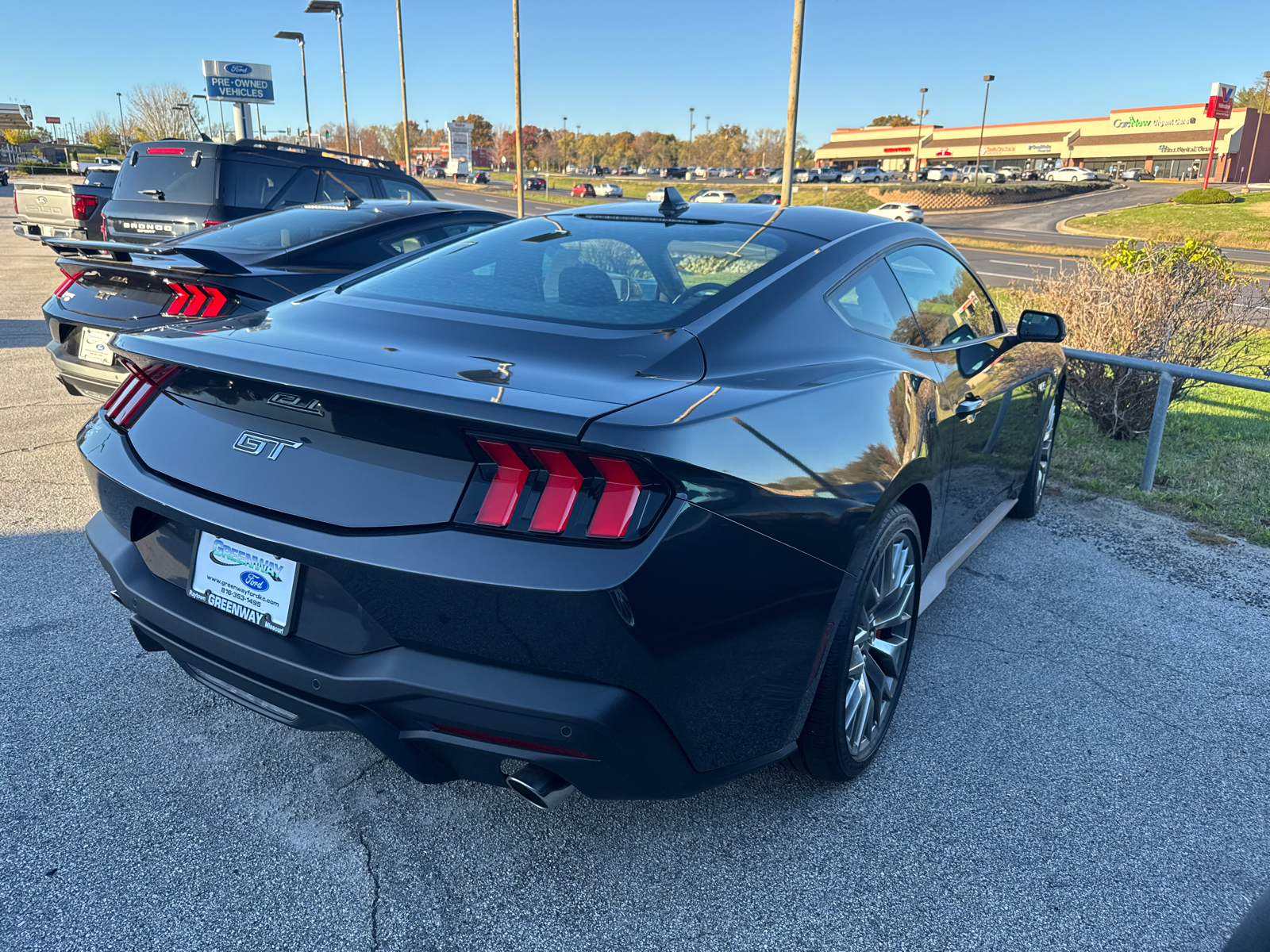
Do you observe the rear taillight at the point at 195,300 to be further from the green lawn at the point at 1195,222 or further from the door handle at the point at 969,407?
the green lawn at the point at 1195,222

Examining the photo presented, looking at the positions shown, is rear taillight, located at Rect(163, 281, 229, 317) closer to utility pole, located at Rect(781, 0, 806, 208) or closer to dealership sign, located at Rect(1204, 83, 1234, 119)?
A: utility pole, located at Rect(781, 0, 806, 208)

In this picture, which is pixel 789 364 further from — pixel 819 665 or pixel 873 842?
pixel 873 842

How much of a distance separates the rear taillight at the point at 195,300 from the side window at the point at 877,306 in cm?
321

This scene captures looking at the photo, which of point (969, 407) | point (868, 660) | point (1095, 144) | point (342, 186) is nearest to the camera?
point (868, 660)

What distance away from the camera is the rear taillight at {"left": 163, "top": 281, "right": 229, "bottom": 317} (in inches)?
173

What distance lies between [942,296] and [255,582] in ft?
9.12

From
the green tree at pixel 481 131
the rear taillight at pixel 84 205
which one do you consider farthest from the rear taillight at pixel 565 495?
the green tree at pixel 481 131

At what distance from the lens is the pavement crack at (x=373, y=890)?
202cm

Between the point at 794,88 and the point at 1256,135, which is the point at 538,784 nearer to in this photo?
the point at 794,88

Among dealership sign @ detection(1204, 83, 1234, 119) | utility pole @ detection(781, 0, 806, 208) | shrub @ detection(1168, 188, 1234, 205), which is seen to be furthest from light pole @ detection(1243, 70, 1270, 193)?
utility pole @ detection(781, 0, 806, 208)

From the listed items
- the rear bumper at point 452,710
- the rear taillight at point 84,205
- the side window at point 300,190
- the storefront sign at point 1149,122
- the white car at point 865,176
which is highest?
the storefront sign at point 1149,122

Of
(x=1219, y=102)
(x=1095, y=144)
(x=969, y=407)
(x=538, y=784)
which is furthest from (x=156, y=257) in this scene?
(x=1095, y=144)

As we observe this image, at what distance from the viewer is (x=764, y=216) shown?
314 centimetres

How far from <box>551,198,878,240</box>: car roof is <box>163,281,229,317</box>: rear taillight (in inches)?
79.1
